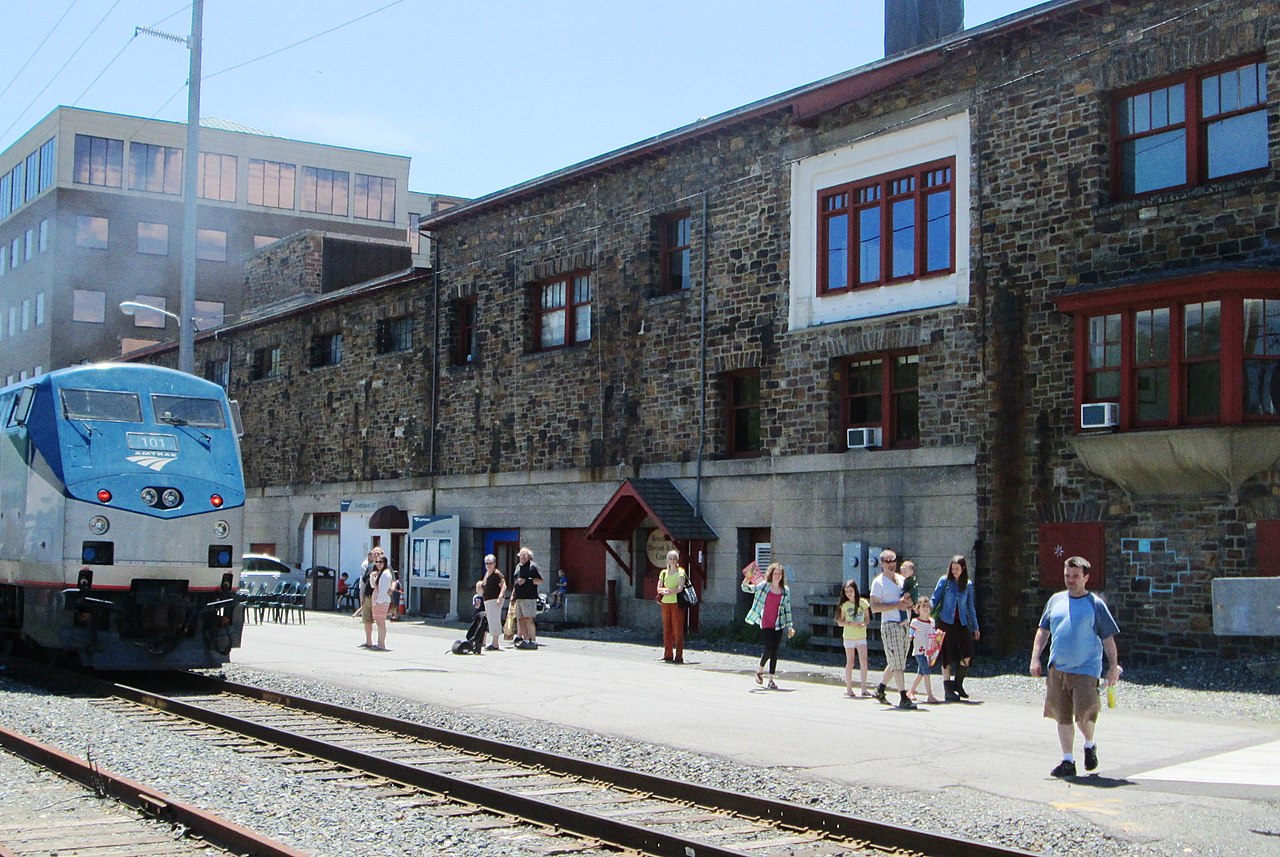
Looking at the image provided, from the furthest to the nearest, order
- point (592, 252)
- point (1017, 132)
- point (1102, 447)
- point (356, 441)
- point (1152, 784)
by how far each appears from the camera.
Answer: point (356, 441)
point (592, 252)
point (1017, 132)
point (1102, 447)
point (1152, 784)

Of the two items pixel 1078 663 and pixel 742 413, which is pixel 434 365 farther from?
pixel 1078 663

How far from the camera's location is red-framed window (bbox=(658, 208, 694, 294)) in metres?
27.0

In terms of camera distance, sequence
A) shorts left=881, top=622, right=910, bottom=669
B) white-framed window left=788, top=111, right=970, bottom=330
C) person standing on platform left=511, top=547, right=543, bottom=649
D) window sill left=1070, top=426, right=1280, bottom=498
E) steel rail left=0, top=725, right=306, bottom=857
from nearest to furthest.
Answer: steel rail left=0, top=725, right=306, bottom=857, shorts left=881, top=622, right=910, bottom=669, window sill left=1070, top=426, right=1280, bottom=498, white-framed window left=788, top=111, right=970, bottom=330, person standing on platform left=511, top=547, right=543, bottom=649

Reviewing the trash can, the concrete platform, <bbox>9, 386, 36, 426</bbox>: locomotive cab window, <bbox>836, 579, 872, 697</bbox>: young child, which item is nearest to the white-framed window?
the concrete platform

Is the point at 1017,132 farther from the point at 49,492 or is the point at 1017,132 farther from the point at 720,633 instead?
the point at 49,492

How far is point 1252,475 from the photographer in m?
17.7

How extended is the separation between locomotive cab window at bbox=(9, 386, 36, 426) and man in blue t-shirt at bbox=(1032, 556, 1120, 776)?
38.9ft

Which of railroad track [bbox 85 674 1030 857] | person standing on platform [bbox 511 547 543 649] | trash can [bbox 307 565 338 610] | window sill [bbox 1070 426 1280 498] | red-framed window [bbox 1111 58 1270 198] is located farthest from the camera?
trash can [bbox 307 565 338 610]

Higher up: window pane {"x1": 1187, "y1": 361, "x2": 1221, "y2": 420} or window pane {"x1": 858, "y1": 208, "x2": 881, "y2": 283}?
window pane {"x1": 858, "y1": 208, "x2": 881, "y2": 283}

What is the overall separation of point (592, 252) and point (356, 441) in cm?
1043

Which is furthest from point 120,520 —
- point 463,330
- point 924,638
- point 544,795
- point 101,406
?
point 463,330

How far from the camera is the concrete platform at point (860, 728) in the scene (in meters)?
9.64

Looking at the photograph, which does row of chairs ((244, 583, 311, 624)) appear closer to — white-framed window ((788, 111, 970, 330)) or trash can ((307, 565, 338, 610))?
trash can ((307, 565, 338, 610))

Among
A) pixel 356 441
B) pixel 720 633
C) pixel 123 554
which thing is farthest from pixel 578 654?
pixel 356 441
